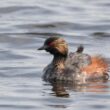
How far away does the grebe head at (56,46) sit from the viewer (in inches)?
822

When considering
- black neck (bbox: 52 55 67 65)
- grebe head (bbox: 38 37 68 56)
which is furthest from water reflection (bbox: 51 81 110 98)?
grebe head (bbox: 38 37 68 56)

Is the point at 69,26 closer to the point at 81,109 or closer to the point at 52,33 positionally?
the point at 52,33

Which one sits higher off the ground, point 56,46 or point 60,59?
point 56,46

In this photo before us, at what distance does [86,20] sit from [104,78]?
873 centimetres

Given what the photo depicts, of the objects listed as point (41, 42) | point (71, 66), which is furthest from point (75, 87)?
point (41, 42)

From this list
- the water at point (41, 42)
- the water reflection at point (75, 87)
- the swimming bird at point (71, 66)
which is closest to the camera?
the water at point (41, 42)

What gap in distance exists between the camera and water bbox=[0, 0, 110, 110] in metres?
18.0

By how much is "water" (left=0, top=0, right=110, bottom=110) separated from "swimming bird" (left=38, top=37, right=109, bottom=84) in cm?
46

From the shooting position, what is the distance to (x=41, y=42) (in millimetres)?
25922

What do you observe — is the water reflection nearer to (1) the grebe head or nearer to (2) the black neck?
(2) the black neck

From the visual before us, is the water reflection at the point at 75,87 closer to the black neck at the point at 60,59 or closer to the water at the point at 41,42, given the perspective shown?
the water at the point at 41,42

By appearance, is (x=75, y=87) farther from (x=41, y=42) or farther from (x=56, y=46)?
(x=41, y=42)

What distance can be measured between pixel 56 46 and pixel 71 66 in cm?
63

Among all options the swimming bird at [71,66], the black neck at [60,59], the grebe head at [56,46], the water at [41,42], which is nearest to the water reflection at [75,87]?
the water at [41,42]
